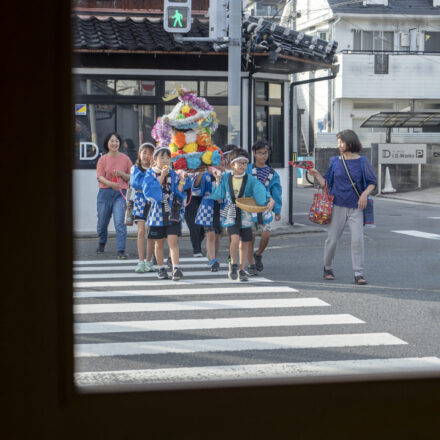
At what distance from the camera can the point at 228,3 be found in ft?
39.8

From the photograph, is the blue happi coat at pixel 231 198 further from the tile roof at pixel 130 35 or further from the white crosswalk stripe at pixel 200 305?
the tile roof at pixel 130 35

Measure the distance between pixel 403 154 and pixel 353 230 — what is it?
60.1 feet

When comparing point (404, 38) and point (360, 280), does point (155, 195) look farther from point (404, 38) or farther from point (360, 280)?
point (404, 38)

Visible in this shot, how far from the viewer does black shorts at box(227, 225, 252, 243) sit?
8219mm

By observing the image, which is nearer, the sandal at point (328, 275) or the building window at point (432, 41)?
the sandal at point (328, 275)

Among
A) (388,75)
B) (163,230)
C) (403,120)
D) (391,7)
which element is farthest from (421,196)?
(163,230)

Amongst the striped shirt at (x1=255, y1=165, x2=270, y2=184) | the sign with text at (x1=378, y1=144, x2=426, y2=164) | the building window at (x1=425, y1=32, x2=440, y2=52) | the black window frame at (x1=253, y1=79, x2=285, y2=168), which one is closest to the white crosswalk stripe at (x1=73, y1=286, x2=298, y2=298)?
the striped shirt at (x1=255, y1=165, x2=270, y2=184)

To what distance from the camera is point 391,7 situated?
29.6 metres

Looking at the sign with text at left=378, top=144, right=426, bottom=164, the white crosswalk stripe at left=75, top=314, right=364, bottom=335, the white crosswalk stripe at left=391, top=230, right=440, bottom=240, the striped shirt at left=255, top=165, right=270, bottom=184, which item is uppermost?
the sign with text at left=378, top=144, right=426, bottom=164

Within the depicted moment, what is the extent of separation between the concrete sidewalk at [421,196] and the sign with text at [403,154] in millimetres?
1031

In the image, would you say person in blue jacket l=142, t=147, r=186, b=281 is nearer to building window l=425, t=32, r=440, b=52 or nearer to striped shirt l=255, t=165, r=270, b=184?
striped shirt l=255, t=165, r=270, b=184

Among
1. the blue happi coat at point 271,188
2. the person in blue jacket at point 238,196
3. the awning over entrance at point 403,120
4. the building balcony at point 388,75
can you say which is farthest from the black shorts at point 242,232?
the building balcony at point 388,75

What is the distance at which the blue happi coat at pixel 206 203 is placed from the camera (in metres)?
8.75

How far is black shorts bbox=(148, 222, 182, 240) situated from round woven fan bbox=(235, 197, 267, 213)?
2.17 feet
